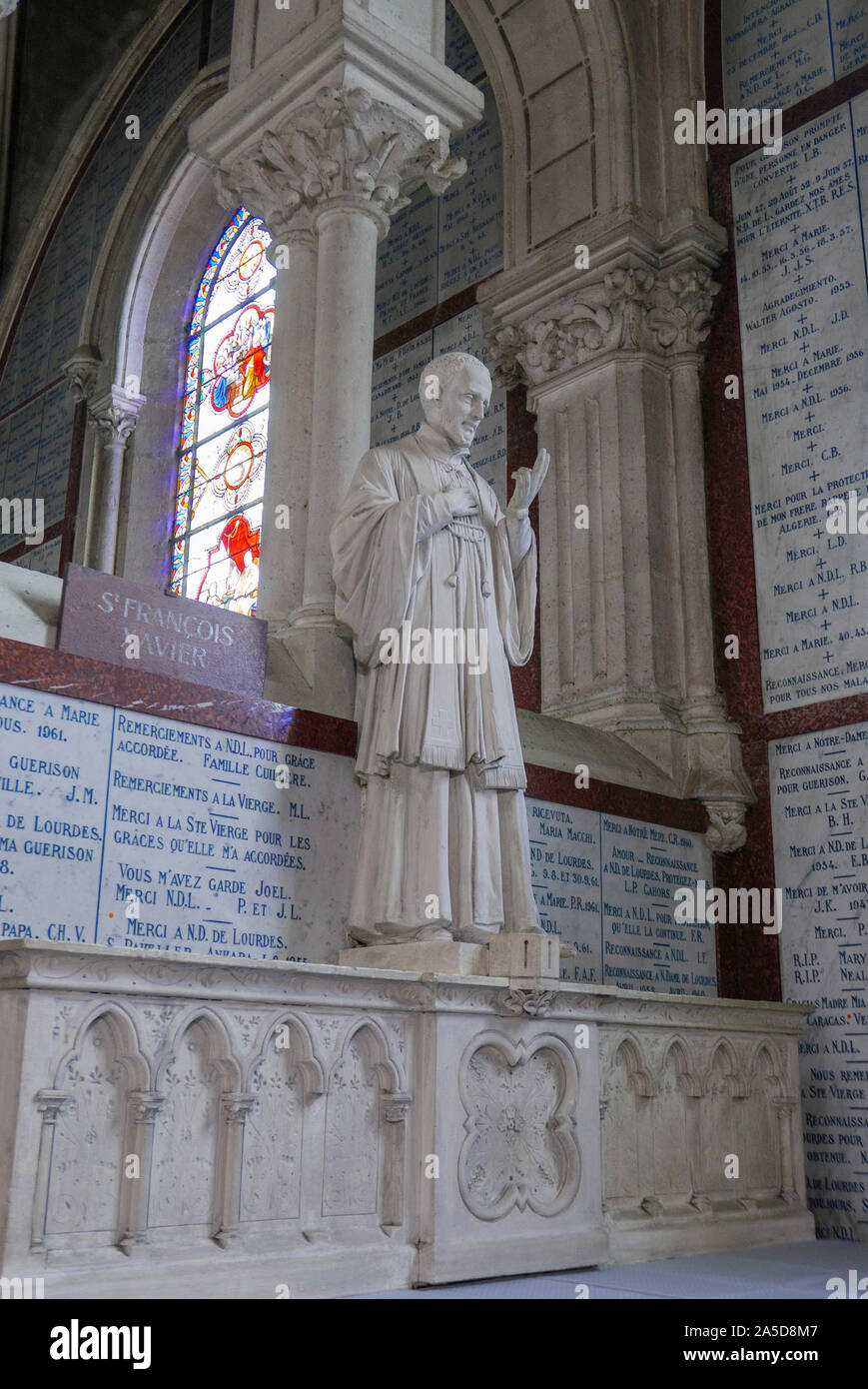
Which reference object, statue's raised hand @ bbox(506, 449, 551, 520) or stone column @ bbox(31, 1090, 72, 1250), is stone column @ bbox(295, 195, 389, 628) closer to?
statue's raised hand @ bbox(506, 449, 551, 520)

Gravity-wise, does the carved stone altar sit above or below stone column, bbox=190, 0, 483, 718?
below

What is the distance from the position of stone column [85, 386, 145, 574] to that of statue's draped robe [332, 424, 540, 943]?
19.6ft

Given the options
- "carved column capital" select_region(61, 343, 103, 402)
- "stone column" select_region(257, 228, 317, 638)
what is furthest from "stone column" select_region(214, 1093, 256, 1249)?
"carved column capital" select_region(61, 343, 103, 402)

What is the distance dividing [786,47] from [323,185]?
3.19 m

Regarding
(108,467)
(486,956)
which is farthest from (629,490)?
(108,467)

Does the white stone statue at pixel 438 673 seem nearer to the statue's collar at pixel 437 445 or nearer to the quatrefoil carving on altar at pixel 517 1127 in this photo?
the statue's collar at pixel 437 445

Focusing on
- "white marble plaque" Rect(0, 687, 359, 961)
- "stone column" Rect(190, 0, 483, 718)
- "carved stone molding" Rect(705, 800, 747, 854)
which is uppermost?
"stone column" Rect(190, 0, 483, 718)

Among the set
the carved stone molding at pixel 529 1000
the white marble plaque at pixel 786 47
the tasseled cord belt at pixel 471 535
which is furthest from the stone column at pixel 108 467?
the carved stone molding at pixel 529 1000

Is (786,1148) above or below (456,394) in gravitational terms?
below

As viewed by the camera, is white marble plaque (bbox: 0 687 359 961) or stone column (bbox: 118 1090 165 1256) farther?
white marble plaque (bbox: 0 687 359 961)

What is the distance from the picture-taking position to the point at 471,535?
5.31m

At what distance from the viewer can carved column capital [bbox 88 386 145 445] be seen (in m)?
11.2

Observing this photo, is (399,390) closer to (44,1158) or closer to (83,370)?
(83,370)

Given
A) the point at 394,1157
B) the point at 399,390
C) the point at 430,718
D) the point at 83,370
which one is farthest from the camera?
the point at 83,370
